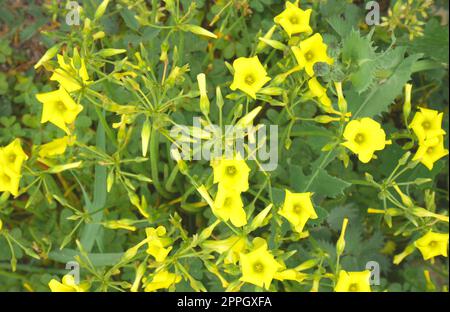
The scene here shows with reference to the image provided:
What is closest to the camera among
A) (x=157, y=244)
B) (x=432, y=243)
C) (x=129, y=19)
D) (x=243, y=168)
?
(x=243, y=168)

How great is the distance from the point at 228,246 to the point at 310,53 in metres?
0.55

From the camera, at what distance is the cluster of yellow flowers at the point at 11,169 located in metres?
1.47

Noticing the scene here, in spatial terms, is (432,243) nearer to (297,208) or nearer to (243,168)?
(297,208)

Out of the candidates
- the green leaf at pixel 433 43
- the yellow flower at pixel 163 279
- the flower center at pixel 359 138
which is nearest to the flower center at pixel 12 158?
the yellow flower at pixel 163 279

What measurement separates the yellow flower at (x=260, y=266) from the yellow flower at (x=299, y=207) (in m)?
0.11

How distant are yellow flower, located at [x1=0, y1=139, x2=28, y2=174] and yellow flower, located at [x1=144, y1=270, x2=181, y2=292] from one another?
0.46 m

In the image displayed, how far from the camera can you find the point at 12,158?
1.53m

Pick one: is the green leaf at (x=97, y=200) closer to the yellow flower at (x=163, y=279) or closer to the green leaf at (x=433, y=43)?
the yellow flower at (x=163, y=279)

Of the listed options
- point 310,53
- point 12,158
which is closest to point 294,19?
point 310,53

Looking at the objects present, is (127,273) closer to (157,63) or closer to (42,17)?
(157,63)

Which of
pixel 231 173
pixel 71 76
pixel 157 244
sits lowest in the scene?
pixel 157 244

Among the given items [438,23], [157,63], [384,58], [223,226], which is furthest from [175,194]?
[438,23]

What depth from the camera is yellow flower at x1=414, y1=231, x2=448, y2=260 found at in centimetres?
159

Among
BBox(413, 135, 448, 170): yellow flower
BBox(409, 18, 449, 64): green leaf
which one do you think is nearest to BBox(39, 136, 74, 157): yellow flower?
BBox(413, 135, 448, 170): yellow flower
